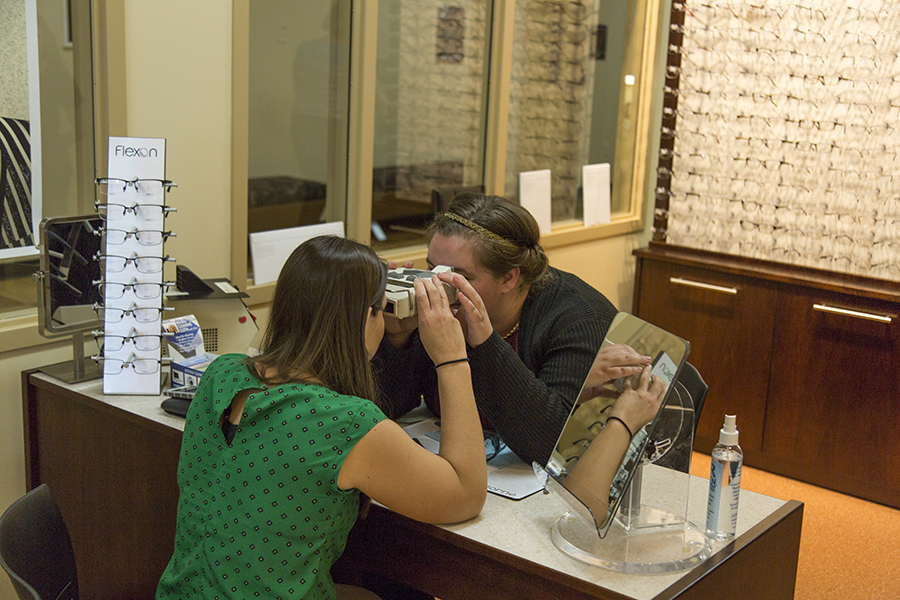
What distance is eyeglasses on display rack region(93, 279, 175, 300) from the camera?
1921mm

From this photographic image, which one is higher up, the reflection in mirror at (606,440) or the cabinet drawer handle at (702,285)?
the reflection in mirror at (606,440)

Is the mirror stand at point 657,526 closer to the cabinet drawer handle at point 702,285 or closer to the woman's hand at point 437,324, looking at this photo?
the woman's hand at point 437,324

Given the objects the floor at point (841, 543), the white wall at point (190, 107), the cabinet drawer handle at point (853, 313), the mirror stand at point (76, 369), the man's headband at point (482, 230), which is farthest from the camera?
the cabinet drawer handle at point (853, 313)

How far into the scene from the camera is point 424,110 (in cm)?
314

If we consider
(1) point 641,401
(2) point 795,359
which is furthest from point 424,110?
(1) point 641,401

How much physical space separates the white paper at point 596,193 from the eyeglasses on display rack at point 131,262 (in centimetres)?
228

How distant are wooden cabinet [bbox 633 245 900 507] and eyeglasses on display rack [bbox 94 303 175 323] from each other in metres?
2.40

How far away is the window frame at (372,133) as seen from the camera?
2.37 metres

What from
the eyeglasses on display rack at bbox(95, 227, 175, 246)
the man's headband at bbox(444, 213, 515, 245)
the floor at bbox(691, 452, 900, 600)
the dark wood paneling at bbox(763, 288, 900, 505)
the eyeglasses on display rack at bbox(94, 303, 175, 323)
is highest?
the man's headband at bbox(444, 213, 515, 245)

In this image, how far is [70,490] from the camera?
2.03 meters

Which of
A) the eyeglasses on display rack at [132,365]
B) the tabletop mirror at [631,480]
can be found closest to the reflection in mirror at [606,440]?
the tabletop mirror at [631,480]

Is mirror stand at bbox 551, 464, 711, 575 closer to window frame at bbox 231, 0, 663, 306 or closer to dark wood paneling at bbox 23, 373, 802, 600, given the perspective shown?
dark wood paneling at bbox 23, 373, 802, 600

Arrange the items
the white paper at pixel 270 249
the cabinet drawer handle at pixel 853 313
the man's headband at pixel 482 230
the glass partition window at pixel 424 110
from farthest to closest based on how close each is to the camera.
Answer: the cabinet drawer handle at pixel 853 313 < the glass partition window at pixel 424 110 < the white paper at pixel 270 249 < the man's headband at pixel 482 230

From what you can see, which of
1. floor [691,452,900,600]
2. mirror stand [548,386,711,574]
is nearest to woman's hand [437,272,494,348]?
mirror stand [548,386,711,574]
